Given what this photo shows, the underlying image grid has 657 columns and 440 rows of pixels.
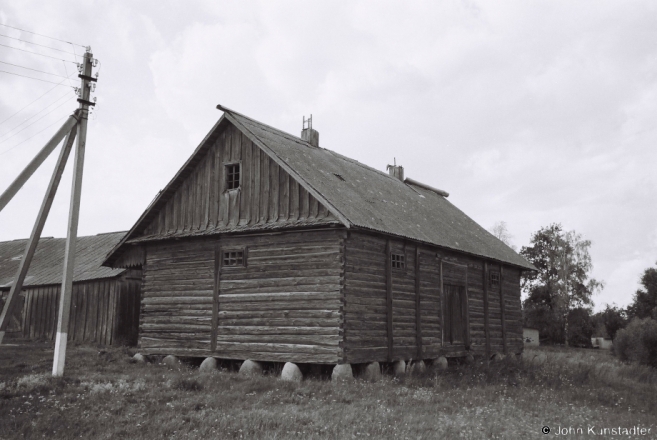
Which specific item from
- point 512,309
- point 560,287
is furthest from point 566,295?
point 512,309

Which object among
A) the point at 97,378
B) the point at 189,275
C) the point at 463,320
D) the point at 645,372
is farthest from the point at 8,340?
the point at 645,372

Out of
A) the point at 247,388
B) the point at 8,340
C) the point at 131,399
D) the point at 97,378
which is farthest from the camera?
the point at 8,340

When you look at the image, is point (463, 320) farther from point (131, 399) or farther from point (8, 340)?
point (8, 340)

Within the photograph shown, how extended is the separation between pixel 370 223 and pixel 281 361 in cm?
450

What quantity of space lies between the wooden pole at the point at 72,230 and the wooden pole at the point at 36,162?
30 centimetres

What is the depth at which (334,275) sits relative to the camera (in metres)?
16.1

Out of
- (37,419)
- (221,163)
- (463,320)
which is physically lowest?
(37,419)

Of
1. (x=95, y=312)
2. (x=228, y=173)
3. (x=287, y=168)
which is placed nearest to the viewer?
(x=287, y=168)

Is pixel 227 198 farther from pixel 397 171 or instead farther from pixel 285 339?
pixel 397 171

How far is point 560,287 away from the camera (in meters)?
49.8

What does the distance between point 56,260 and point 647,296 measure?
46751mm

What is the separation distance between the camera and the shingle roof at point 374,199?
17.3m

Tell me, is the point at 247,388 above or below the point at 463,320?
below

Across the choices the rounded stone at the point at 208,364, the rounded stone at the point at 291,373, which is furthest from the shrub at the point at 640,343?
the rounded stone at the point at 208,364
